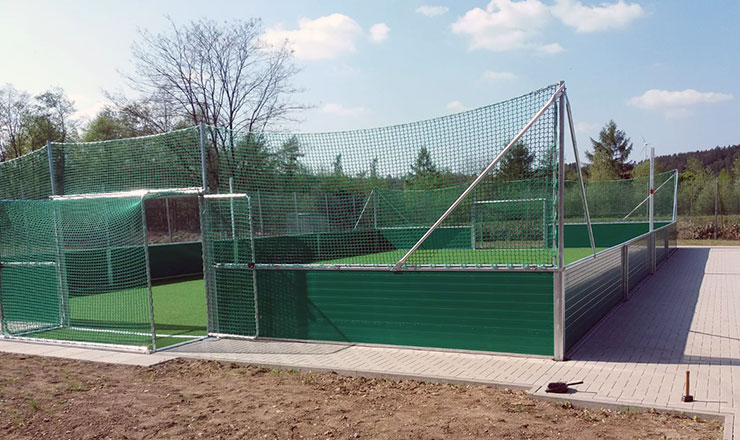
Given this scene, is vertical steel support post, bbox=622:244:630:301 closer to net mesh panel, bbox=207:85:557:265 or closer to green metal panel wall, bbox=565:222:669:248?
net mesh panel, bbox=207:85:557:265

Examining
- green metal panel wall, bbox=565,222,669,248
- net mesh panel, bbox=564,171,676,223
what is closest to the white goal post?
green metal panel wall, bbox=565,222,669,248

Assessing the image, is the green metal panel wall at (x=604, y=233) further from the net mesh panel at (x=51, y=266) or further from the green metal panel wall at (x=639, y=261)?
the net mesh panel at (x=51, y=266)

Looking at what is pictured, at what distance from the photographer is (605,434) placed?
378 cm

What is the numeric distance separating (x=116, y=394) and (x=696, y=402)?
512cm

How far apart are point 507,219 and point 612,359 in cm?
200

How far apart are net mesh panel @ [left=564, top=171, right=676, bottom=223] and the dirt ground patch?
18.0 m

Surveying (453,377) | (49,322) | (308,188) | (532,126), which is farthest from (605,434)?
(49,322)

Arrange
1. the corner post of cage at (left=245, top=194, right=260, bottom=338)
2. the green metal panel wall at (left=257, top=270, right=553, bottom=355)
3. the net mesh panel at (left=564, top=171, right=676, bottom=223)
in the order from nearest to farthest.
Answer: the green metal panel wall at (left=257, top=270, right=553, bottom=355)
the corner post of cage at (left=245, top=194, right=260, bottom=338)
the net mesh panel at (left=564, top=171, right=676, bottom=223)

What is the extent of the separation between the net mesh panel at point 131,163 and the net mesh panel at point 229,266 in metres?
0.66

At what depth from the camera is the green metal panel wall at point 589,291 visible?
5922mm

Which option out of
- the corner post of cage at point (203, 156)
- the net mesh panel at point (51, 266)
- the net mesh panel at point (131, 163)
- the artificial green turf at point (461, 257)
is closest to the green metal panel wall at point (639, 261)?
the artificial green turf at point (461, 257)

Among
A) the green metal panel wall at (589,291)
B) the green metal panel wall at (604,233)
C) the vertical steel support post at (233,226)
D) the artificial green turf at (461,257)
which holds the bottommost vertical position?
the green metal panel wall at (604,233)

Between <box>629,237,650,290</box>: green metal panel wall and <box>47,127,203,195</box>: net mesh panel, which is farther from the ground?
<box>47,127,203,195</box>: net mesh panel

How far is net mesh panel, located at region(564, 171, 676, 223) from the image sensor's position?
21.2 meters
